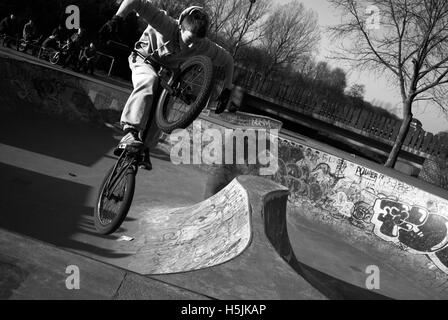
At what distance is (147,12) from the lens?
4.32m

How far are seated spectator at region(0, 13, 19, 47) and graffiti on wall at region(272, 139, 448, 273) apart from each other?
15894 mm

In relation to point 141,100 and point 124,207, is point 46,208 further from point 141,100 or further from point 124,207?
point 141,100

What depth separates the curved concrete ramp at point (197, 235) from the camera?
513 centimetres

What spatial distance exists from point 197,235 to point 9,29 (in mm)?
19946

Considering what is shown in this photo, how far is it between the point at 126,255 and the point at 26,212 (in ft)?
7.27

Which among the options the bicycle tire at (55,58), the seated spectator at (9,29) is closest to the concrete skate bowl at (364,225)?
the bicycle tire at (55,58)

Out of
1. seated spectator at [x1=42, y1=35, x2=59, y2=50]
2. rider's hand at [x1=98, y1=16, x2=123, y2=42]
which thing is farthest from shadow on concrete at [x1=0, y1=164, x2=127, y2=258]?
seated spectator at [x1=42, y1=35, x2=59, y2=50]

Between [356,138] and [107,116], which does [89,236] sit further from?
[356,138]

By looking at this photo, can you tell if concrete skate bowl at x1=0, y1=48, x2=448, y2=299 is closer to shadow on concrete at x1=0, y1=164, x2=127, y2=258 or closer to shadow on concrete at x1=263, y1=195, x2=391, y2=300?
shadow on concrete at x1=263, y1=195, x2=391, y2=300

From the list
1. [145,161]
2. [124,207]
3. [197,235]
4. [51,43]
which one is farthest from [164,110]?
[51,43]

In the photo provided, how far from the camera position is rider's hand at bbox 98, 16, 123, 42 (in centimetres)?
390

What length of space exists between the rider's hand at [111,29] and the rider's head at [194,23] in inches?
29.3

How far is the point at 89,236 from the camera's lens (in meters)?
7.02

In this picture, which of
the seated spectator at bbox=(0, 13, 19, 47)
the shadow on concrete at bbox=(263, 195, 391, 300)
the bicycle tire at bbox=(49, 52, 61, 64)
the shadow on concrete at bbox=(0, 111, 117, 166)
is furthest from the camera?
the seated spectator at bbox=(0, 13, 19, 47)
